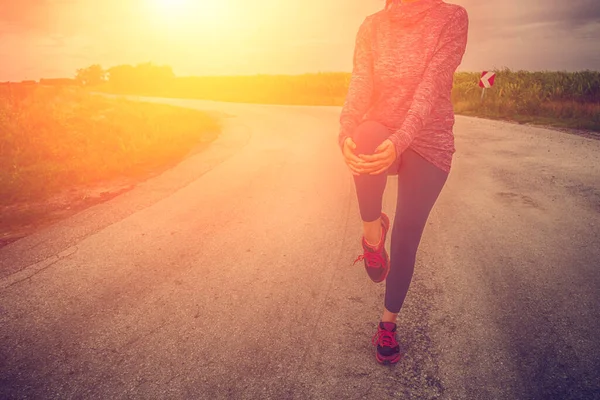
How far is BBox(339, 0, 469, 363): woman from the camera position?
1646 millimetres

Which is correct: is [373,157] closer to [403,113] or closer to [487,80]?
[403,113]

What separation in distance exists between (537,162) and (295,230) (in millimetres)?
5515

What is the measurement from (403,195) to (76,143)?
30.5ft

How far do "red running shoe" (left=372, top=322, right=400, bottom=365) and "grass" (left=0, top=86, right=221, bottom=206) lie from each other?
18.7 feet

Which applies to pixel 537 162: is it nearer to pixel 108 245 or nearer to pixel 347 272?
pixel 347 272

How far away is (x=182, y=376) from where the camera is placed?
1918 millimetres

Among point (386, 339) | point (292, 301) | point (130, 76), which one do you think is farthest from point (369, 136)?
point (130, 76)

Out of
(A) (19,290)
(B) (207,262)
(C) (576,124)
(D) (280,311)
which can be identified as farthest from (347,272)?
(C) (576,124)

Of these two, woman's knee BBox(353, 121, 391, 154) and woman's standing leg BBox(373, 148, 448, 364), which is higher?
woman's knee BBox(353, 121, 391, 154)

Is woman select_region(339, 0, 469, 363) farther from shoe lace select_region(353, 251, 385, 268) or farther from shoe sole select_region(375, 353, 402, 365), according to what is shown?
shoe lace select_region(353, 251, 385, 268)

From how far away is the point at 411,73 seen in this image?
5.72ft

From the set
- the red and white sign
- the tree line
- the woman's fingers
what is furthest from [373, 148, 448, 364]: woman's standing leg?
the tree line

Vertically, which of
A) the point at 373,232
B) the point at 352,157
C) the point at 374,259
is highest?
the point at 352,157

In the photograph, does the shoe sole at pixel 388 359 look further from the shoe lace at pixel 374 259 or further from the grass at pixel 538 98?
the grass at pixel 538 98
